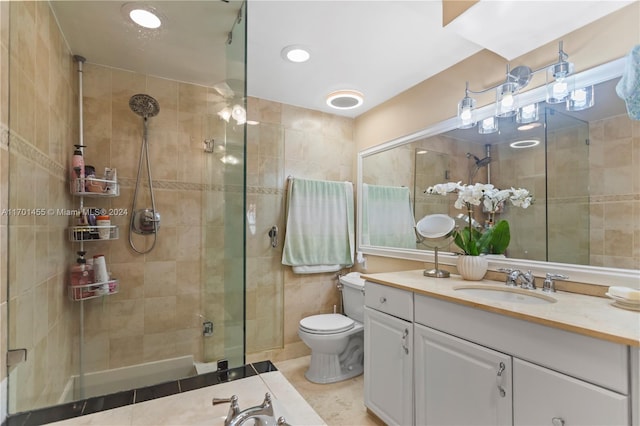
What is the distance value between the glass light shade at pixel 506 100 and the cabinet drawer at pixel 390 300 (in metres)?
1.15

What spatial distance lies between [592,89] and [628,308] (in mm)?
982

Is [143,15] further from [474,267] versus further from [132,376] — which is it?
[474,267]

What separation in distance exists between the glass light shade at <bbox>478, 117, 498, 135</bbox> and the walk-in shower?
7.25 ft

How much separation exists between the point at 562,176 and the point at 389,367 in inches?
53.9

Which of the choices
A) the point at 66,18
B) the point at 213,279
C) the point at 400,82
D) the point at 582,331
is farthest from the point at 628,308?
the point at 66,18

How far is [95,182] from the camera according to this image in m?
1.84

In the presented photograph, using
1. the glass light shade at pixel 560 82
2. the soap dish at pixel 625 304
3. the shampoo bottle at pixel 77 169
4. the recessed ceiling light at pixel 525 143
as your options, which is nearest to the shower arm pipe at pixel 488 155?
the recessed ceiling light at pixel 525 143

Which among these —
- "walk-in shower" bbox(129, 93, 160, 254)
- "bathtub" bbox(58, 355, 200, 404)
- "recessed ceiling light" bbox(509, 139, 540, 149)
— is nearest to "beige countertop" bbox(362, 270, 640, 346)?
"recessed ceiling light" bbox(509, 139, 540, 149)

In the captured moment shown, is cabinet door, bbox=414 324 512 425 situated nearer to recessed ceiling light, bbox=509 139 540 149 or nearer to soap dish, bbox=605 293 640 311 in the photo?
soap dish, bbox=605 293 640 311

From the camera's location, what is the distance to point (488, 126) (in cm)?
181

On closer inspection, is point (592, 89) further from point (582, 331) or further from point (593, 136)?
point (582, 331)

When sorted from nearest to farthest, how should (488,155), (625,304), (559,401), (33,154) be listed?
(559,401) → (625,304) → (33,154) → (488,155)

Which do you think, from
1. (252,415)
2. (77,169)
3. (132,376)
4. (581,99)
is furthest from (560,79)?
(132,376)

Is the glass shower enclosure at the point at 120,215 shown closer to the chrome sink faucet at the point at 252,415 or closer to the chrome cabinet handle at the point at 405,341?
the chrome sink faucet at the point at 252,415
